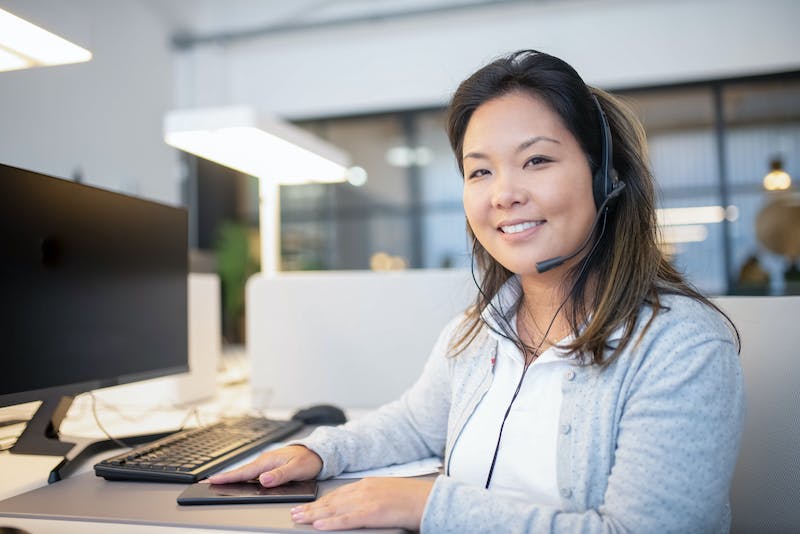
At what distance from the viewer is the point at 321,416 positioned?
1.26 metres

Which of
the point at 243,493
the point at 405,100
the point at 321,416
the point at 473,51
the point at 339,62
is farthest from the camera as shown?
the point at 339,62

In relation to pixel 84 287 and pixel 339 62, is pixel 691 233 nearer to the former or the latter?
pixel 339 62

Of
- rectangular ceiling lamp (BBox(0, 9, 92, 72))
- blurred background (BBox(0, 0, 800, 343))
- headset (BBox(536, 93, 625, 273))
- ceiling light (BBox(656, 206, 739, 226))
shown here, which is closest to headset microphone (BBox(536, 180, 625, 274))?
headset (BBox(536, 93, 625, 273))

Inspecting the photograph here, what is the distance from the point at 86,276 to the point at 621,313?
856 millimetres

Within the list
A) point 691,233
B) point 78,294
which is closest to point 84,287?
point 78,294

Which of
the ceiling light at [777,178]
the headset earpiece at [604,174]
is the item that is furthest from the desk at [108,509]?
the ceiling light at [777,178]

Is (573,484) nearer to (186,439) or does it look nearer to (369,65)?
(186,439)

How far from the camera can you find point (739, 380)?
2.34 ft

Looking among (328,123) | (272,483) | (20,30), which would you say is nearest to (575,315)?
(272,483)

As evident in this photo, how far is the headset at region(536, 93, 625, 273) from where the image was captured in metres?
0.84

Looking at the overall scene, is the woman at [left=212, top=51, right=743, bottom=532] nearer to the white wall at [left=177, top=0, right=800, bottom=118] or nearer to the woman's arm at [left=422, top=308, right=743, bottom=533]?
the woman's arm at [left=422, top=308, right=743, bottom=533]

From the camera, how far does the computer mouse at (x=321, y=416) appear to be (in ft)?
4.12

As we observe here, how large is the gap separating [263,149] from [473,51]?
150 inches

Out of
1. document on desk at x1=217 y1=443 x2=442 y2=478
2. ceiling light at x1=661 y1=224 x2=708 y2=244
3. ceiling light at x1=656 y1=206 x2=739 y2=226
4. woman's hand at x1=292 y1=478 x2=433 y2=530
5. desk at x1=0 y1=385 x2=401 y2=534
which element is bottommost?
document on desk at x1=217 y1=443 x2=442 y2=478
